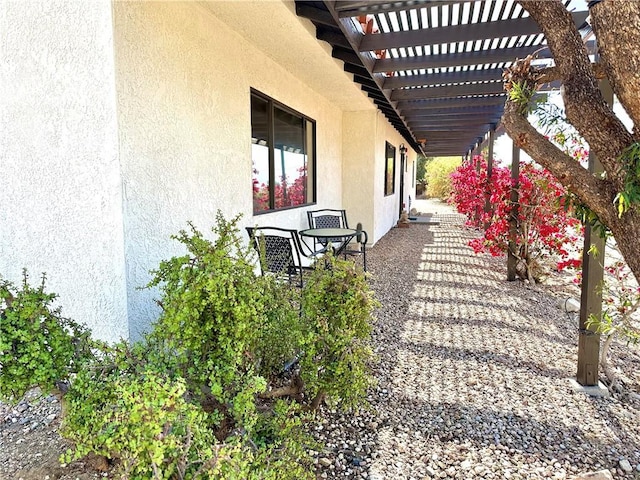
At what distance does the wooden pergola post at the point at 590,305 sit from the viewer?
2633 mm

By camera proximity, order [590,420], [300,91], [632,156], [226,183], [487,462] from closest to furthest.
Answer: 1. [632,156]
2. [487,462]
3. [590,420]
4. [226,183]
5. [300,91]

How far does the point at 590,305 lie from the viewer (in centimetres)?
272

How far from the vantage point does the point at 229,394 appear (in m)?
1.64

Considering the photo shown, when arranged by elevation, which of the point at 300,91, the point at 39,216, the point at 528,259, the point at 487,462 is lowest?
the point at 487,462

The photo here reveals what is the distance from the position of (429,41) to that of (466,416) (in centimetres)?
399

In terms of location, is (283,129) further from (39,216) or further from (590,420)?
(590,420)

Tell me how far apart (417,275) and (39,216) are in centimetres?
512

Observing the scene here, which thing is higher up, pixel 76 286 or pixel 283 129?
pixel 283 129

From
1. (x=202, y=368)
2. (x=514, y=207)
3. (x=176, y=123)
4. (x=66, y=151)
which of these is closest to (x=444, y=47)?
(x=514, y=207)

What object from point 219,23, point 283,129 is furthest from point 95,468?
point 283,129

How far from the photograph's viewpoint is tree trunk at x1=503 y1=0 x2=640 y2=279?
1520 mm

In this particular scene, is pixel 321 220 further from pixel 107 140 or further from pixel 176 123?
pixel 107 140

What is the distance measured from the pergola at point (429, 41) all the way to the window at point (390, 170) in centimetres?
286

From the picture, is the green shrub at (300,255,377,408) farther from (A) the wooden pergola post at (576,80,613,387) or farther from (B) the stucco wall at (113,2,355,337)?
(A) the wooden pergola post at (576,80,613,387)
